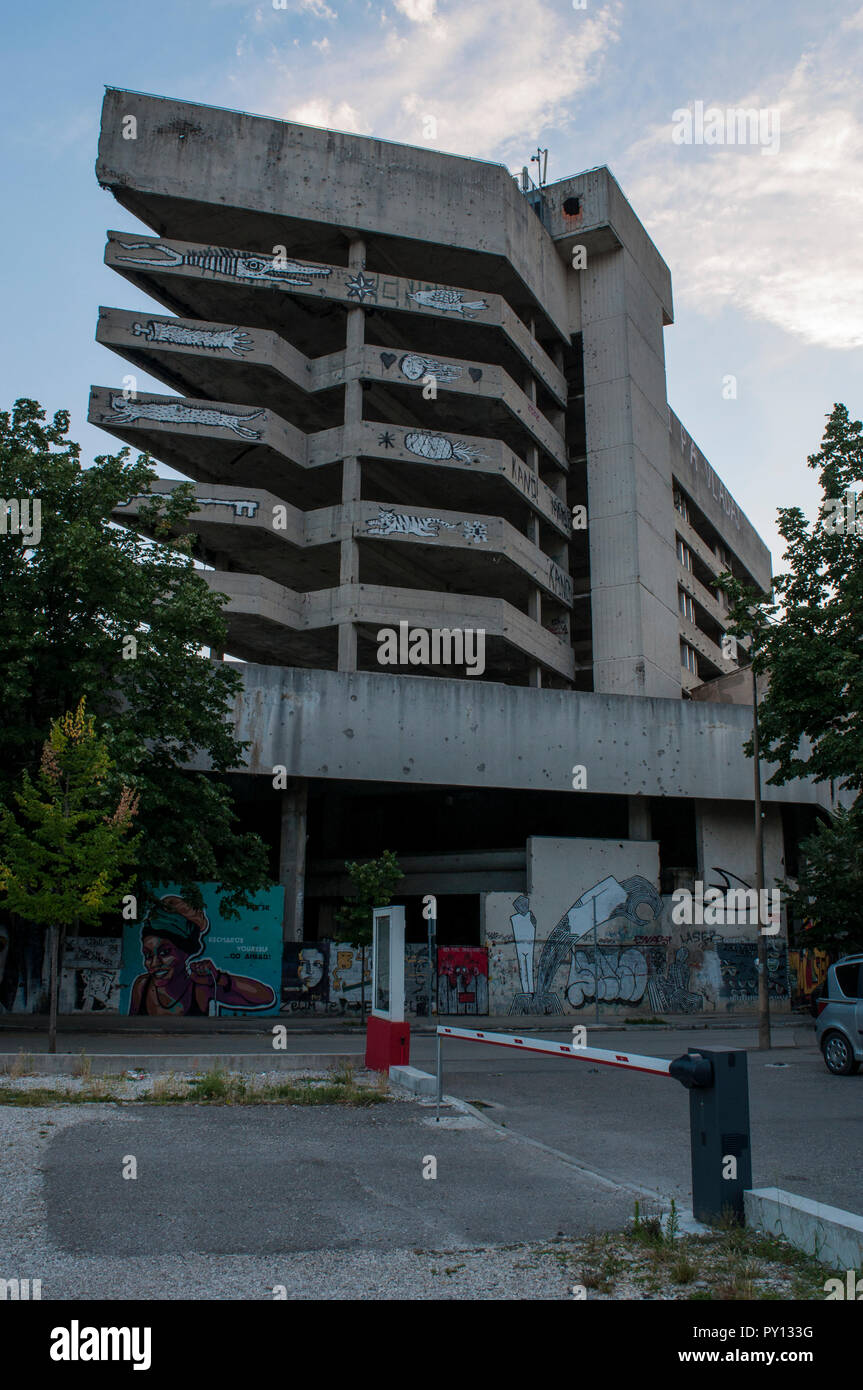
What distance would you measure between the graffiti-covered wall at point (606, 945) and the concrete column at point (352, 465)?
33.0 feet

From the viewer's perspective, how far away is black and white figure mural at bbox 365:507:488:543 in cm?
3684

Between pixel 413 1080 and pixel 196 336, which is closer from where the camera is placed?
pixel 413 1080

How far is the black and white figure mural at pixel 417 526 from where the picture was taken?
3684cm

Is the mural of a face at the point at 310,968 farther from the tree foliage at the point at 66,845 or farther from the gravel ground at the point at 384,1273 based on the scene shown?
the gravel ground at the point at 384,1273

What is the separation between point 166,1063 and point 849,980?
9684mm

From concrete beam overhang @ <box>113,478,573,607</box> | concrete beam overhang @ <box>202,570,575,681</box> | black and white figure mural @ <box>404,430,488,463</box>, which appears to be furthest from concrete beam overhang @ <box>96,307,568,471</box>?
concrete beam overhang @ <box>202,570,575,681</box>

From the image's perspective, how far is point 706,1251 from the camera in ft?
17.5

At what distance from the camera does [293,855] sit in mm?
30781

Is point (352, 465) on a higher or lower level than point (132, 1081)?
higher

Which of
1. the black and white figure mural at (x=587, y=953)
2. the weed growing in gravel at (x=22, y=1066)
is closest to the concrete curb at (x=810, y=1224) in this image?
the weed growing in gravel at (x=22, y=1066)

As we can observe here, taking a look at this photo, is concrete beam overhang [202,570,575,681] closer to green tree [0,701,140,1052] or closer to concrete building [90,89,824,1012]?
concrete building [90,89,824,1012]

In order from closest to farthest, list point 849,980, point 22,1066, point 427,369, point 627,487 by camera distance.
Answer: point 22,1066
point 849,980
point 427,369
point 627,487

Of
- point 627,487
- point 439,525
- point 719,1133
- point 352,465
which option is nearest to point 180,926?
point 439,525

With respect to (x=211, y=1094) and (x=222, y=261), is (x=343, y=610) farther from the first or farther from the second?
(x=211, y=1094)
